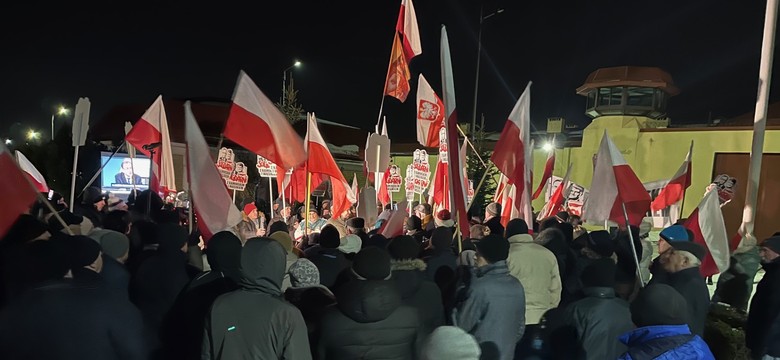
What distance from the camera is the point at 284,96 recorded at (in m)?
25.8

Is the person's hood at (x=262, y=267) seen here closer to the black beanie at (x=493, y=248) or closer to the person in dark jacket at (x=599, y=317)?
the black beanie at (x=493, y=248)

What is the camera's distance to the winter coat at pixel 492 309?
4090mm

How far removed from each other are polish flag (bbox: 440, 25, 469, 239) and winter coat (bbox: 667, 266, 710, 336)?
1840mm

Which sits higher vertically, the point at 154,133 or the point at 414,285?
the point at 154,133

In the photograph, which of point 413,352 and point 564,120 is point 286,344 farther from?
point 564,120

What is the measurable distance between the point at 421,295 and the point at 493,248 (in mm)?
666

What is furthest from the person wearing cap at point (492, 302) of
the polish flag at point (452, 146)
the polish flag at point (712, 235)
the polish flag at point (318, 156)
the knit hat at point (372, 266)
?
the polish flag at point (318, 156)

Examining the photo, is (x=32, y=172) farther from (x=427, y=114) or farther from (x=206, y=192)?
(x=427, y=114)

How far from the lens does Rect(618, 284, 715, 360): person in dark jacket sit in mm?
2459

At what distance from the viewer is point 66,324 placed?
8.95 feet

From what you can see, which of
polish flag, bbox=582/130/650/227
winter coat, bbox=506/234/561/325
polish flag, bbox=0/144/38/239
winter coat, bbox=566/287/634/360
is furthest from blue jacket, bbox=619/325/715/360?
polish flag, bbox=0/144/38/239

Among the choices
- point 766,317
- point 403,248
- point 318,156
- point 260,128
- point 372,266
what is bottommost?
point 766,317

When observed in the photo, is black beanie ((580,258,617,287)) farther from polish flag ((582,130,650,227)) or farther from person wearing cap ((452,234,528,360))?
polish flag ((582,130,650,227))

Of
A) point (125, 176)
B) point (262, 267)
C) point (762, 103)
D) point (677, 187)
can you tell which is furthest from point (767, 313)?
point (125, 176)
